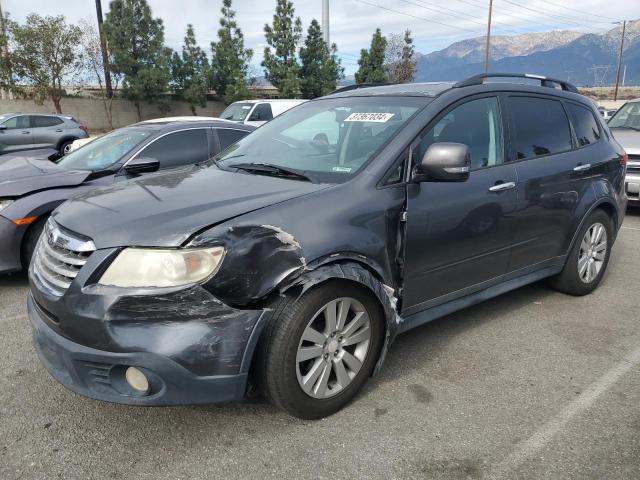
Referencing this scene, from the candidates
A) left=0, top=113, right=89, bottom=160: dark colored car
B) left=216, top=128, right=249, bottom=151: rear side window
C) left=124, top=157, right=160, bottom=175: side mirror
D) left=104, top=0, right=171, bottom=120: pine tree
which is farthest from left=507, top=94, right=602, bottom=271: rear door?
left=104, top=0, right=171, bottom=120: pine tree

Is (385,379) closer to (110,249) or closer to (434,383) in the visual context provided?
(434,383)

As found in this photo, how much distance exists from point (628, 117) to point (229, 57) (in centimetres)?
2624

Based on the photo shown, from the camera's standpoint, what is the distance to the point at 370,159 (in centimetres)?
305

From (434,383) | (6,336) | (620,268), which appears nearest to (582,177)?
(620,268)

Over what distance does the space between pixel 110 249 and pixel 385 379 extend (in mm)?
1754

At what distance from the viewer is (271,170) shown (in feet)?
10.5

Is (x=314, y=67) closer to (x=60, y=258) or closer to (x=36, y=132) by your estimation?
(x=36, y=132)

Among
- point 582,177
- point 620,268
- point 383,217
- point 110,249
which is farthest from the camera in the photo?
point 620,268

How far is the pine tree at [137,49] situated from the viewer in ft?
91.5

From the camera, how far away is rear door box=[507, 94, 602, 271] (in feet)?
12.3

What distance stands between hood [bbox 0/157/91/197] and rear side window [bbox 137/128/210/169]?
→ 77 centimetres

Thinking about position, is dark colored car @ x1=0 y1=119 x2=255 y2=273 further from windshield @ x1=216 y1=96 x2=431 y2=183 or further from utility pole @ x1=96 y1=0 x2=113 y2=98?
utility pole @ x1=96 y1=0 x2=113 y2=98

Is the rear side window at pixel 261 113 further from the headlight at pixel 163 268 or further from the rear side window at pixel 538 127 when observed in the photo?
the headlight at pixel 163 268

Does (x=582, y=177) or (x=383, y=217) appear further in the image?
(x=582, y=177)
